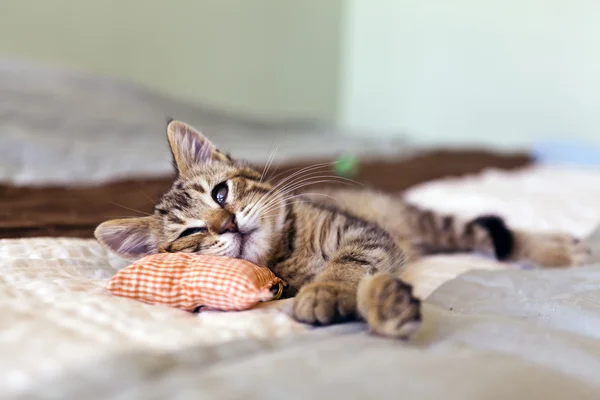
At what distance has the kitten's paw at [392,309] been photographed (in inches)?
27.5

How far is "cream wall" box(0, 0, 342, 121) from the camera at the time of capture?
3010 mm

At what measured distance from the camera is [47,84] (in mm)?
2695

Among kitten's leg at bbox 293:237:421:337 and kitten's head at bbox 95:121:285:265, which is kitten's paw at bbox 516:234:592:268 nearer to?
kitten's leg at bbox 293:237:421:337

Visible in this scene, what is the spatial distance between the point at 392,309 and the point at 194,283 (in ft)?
1.06

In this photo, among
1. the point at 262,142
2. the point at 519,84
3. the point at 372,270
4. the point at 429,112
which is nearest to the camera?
the point at 372,270

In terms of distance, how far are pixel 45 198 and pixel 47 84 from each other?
54.1 inches

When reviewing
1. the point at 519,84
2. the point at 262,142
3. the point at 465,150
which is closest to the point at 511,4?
the point at 519,84

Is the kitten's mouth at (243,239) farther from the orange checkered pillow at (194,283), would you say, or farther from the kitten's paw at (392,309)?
the kitten's paw at (392,309)

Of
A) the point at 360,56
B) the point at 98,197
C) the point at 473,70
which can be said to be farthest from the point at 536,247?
the point at 360,56

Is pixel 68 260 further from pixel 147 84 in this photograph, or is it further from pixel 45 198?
pixel 147 84

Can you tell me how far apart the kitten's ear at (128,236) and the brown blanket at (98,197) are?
0.49ft

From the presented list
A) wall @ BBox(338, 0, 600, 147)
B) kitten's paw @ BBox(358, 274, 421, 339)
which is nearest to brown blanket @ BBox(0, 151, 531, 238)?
kitten's paw @ BBox(358, 274, 421, 339)

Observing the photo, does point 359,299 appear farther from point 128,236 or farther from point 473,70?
point 473,70

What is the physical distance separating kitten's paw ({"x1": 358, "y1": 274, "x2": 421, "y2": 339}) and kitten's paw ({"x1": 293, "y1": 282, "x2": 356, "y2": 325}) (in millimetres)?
47
